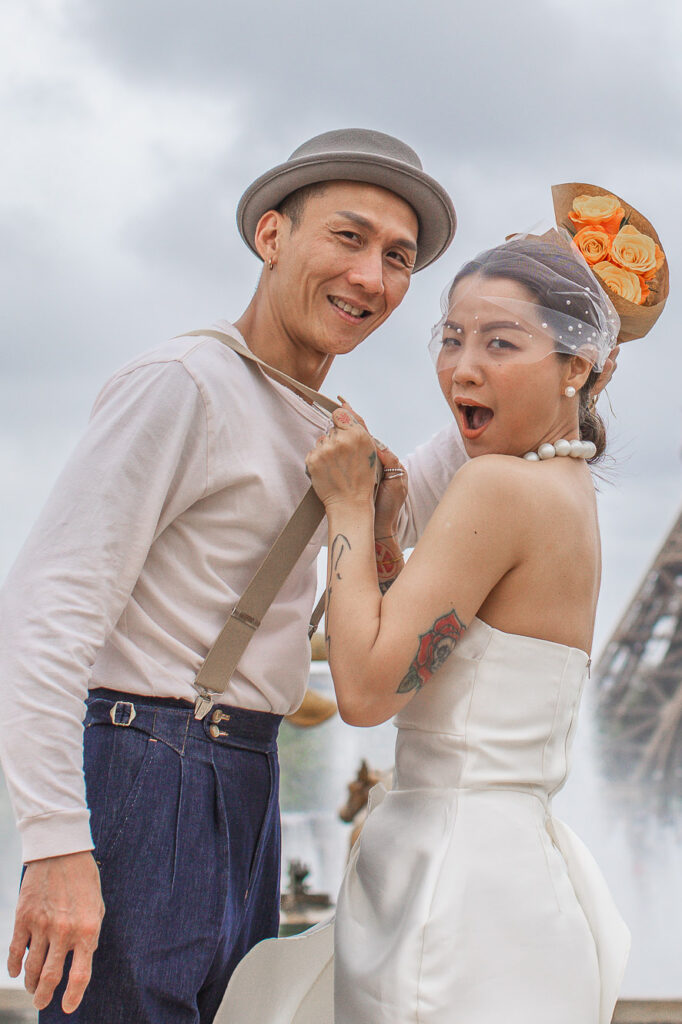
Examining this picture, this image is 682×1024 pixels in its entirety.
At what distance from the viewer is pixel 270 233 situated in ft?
6.93

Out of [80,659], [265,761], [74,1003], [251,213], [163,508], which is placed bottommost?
[74,1003]

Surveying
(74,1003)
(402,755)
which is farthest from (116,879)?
(402,755)

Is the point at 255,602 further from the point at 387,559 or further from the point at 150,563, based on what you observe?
the point at 387,559

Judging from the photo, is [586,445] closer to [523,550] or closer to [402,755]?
[523,550]

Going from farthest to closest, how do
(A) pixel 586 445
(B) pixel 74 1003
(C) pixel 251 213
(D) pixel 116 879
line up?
(C) pixel 251 213 < (A) pixel 586 445 < (D) pixel 116 879 < (B) pixel 74 1003

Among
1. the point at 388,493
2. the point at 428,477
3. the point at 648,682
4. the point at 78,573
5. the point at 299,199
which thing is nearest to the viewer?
the point at 78,573

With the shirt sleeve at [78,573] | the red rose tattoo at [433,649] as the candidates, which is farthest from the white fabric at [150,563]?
the red rose tattoo at [433,649]

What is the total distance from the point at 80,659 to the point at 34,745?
0.45ft

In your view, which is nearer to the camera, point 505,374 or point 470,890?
point 470,890

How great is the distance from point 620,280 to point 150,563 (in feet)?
3.38

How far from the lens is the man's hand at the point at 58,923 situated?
4.90ft

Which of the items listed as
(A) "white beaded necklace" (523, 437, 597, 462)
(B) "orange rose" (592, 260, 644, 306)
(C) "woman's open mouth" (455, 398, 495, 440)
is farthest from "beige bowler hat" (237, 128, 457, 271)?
(A) "white beaded necklace" (523, 437, 597, 462)

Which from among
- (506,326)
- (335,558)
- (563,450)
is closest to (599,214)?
(506,326)

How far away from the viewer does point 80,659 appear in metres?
1.59
